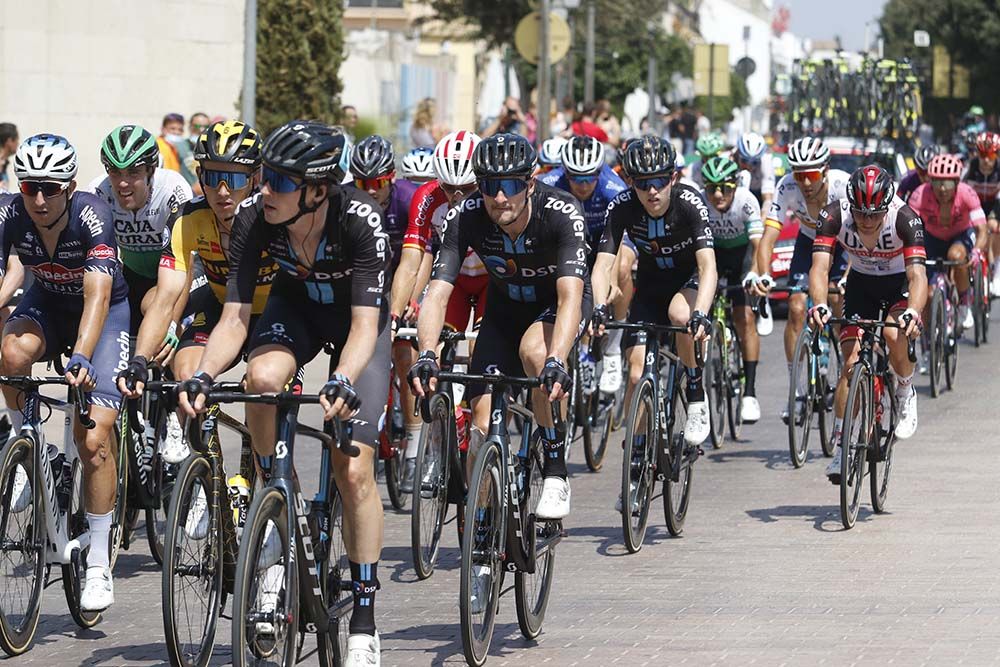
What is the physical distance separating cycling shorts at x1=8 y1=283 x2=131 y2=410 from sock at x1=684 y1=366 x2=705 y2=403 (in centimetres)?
347

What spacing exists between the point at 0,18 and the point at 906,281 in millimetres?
16727

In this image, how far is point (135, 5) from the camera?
26.7 metres

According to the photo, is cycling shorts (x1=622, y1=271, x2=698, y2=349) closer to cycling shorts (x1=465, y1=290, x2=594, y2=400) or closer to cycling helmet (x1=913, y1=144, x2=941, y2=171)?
cycling shorts (x1=465, y1=290, x2=594, y2=400)

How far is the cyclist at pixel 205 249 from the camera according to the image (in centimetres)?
805

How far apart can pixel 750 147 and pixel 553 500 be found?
9342mm

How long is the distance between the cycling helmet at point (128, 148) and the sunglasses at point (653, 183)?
2.98 metres

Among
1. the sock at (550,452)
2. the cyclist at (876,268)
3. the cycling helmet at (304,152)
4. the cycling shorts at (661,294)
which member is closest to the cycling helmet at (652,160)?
the cycling shorts at (661,294)

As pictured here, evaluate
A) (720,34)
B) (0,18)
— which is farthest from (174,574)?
(720,34)

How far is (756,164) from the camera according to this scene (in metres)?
17.1

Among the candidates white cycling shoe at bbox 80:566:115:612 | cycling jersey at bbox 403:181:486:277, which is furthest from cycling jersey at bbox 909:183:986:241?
white cycling shoe at bbox 80:566:115:612

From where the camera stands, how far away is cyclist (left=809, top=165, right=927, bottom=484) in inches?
430

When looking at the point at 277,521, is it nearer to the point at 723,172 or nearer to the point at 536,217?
the point at 536,217

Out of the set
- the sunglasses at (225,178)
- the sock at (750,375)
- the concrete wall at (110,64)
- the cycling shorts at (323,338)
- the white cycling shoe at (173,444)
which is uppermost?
the concrete wall at (110,64)

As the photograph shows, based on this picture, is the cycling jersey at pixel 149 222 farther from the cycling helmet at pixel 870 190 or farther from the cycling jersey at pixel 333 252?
the cycling helmet at pixel 870 190
